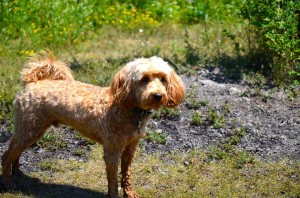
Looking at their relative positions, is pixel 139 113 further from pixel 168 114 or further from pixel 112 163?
pixel 168 114

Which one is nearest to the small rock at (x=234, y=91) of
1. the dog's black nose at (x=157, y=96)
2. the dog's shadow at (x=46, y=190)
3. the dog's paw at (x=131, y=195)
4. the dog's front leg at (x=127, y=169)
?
the dog's front leg at (x=127, y=169)

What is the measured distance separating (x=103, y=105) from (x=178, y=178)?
4.15 ft

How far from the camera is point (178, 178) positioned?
639 cm

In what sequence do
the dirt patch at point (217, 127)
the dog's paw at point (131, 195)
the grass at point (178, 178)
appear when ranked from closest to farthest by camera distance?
the dog's paw at point (131, 195) → the grass at point (178, 178) → the dirt patch at point (217, 127)

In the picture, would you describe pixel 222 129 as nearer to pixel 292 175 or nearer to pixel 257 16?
pixel 292 175

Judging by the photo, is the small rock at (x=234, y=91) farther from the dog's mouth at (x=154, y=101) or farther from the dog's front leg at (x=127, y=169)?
the dog's mouth at (x=154, y=101)

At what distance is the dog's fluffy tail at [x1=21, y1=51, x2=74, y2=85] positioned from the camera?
20.2 ft

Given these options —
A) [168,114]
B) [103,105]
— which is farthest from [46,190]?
[168,114]

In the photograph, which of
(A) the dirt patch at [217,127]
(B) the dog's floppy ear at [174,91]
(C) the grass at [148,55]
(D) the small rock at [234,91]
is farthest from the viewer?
(D) the small rock at [234,91]

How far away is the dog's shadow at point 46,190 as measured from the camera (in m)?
6.03

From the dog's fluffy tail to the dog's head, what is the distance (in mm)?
872

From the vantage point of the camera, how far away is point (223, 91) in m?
8.07

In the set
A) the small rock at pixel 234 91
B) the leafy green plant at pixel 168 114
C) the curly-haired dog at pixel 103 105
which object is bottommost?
the leafy green plant at pixel 168 114

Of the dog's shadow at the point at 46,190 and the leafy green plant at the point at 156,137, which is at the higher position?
the leafy green plant at the point at 156,137
